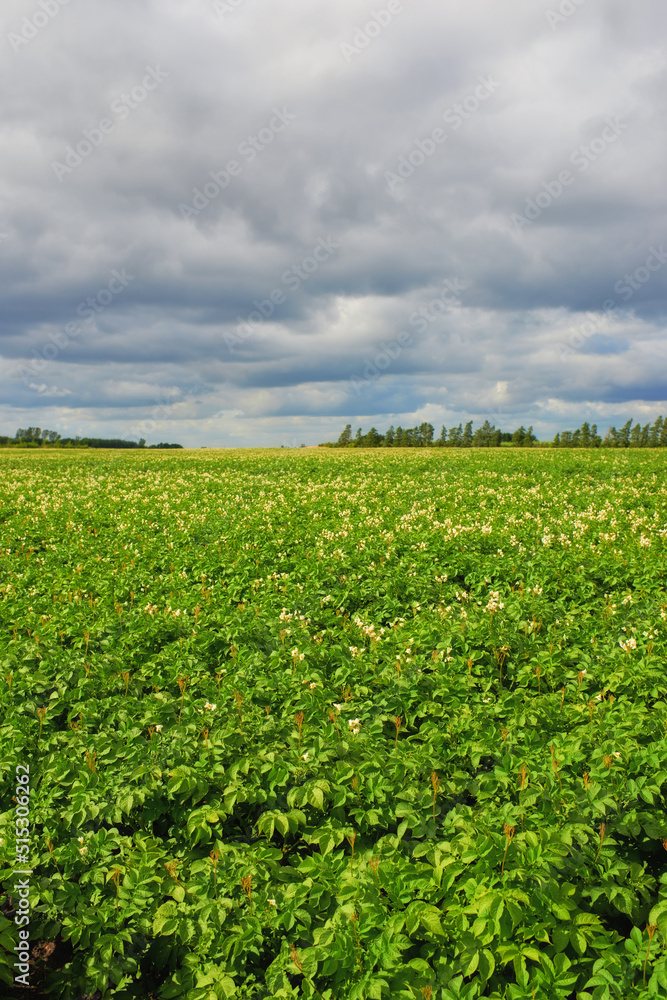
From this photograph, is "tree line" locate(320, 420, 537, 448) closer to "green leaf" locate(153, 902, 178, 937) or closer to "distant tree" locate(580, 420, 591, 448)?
"distant tree" locate(580, 420, 591, 448)

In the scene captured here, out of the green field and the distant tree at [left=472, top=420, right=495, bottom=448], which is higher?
the distant tree at [left=472, top=420, right=495, bottom=448]

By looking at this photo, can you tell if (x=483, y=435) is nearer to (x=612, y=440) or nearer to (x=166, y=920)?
(x=612, y=440)

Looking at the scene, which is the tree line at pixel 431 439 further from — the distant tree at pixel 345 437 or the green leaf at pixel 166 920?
the green leaf at pixel 166 920

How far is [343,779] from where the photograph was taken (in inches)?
157

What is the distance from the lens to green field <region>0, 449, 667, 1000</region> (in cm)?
299

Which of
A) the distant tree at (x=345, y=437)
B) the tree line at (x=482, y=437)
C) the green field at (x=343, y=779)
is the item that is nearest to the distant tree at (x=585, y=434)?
the tree line at (x=482, y=437)

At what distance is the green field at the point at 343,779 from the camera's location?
2988 mm

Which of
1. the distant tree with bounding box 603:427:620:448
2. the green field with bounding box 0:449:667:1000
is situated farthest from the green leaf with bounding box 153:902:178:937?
the distant tree with bounding box 603:427:620:448

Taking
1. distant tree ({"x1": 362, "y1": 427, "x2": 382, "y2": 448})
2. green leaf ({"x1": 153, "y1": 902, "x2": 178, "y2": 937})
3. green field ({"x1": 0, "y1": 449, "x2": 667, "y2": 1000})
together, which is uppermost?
distant tree ({"x1": 362, "y1": 427, "x2": 382, "y2": 448})

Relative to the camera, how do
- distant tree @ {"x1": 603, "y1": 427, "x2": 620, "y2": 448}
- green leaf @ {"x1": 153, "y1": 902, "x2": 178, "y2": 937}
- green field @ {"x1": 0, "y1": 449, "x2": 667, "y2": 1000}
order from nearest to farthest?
green field @ {"x1": 0, "y1": 449, "x2": 667, "y2": 1000} < green leaf @ {"x1": 153, "y1": 902, "x2": 178, "y2": 937} < distant tree @ {"x1": 603, "y1": 427, "x2": 620, "y2": 448}

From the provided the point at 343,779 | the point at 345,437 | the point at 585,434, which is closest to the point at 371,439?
the point at 345,437

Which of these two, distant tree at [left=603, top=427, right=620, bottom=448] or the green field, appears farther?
distant tree at [left=603, top=427, right=620, bottom=448]

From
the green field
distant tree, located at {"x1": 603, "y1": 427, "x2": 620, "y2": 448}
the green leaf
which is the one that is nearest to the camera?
the green field

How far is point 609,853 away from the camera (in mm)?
3301
